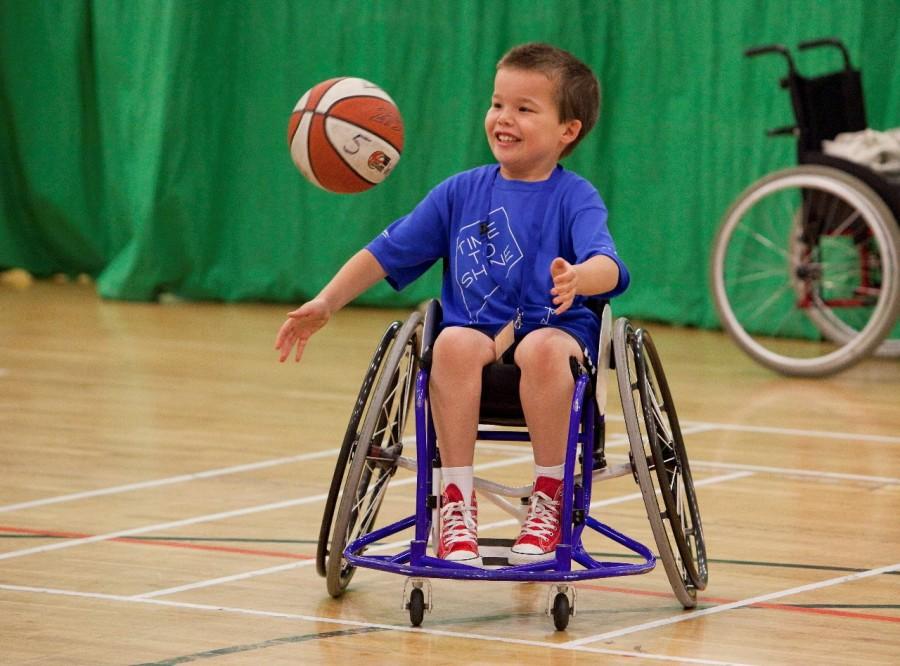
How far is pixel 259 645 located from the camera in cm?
249

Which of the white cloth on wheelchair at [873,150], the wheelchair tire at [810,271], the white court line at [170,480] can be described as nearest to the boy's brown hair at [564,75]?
the white court line at [170,480]

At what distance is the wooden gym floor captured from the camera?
8.35ft

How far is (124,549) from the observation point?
3152 millimetres

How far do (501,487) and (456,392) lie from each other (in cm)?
22

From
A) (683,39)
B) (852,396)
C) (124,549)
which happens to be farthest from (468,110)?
(124,549)

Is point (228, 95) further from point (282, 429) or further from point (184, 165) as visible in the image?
point (282, 429)

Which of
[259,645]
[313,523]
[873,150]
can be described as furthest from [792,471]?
[259,645]

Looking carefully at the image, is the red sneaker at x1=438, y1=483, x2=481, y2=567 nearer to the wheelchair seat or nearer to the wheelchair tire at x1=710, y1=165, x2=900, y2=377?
the wheelchair seat

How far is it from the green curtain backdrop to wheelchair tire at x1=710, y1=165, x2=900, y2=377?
0.25 metres

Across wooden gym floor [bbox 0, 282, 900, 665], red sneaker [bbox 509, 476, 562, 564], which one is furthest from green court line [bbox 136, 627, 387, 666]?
red sneaker [bbox 509, 476, 562, 564]

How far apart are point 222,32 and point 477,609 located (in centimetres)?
531

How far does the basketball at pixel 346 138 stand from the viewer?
3.16 m

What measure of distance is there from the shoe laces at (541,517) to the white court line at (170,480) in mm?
1304

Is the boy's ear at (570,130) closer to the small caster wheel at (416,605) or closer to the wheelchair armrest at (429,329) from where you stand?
the wheelchair armrest at (429,329)
